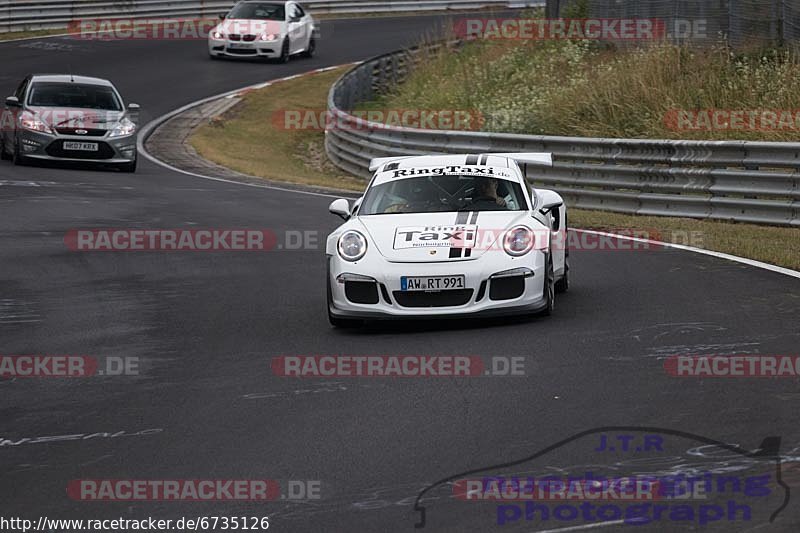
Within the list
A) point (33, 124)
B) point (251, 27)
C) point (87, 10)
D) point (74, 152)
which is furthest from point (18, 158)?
point (87, 10)

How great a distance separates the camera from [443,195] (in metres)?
10.9

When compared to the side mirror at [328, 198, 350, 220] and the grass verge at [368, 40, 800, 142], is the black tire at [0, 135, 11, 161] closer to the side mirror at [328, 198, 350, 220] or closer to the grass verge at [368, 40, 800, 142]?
the grass verge at [368, 40, 800, 142]

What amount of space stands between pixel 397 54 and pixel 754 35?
12346mm

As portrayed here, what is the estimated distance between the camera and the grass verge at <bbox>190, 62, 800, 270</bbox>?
1479 cm

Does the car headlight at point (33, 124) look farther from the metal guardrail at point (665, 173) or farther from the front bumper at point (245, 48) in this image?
the front bumper at point (245, 48)

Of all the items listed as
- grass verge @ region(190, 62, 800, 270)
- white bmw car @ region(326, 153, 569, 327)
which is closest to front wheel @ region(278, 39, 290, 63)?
grass verge @ region(190, 62, 800, 270)

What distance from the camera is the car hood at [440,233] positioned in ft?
32.3

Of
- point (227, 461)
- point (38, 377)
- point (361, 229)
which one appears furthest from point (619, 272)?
point (227, 461)

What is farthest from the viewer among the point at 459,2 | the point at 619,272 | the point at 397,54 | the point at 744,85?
the point at 459,2

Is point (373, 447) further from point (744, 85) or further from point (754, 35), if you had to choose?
point (754, 35)

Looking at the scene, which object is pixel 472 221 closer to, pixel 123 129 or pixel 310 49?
pixel 123 129

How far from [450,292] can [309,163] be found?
19280mm

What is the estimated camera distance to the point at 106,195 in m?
19.4

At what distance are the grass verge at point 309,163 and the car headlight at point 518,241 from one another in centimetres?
362
